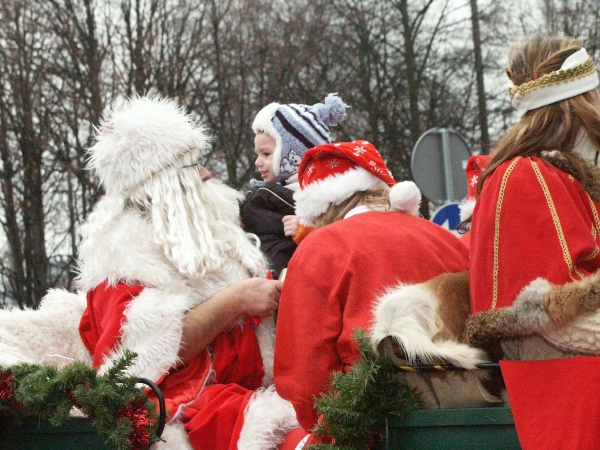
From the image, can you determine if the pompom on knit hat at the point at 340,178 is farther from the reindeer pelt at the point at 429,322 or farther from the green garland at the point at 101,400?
the green garland at the point at 101,400

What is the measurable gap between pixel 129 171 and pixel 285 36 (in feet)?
41.0

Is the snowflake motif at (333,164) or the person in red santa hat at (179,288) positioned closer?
the snowflake motif at (333,164)

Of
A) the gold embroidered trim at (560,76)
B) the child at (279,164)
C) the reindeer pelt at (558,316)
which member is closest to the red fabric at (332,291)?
the reindeer pelt at (558,316)

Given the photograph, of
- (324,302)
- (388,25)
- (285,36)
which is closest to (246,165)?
(285,36)

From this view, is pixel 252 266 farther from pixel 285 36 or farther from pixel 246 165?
pixel 285 36

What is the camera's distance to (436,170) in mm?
9125

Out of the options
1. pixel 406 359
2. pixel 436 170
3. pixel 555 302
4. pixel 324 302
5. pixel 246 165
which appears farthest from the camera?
pixel 246 165

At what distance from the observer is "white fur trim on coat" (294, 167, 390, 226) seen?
3176mm

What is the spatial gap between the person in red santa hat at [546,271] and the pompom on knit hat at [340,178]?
74 centimetres

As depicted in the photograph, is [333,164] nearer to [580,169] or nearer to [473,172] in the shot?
[580,169]

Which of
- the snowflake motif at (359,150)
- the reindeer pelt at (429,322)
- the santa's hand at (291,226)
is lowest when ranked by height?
the santa's hand at (291,226)

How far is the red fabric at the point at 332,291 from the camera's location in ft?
→ 9.05

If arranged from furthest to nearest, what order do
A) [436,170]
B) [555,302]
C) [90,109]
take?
[90,109]
[436,170]
[555,302]

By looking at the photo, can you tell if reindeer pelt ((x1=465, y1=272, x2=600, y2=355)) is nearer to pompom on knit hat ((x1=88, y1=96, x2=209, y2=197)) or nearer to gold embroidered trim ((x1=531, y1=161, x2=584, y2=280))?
gold embroidered trim ((x1=531, y1=161, x2=584, y2=280))
